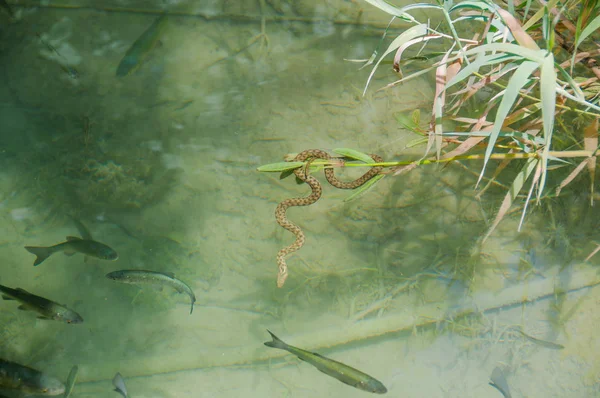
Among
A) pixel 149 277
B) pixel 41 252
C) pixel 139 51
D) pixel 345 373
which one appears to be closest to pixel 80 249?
pixel 41 252

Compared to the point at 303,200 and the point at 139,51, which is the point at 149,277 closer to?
the point at 303,200

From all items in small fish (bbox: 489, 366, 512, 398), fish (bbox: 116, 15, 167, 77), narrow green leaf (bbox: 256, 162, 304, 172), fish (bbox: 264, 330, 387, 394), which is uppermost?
fish (bbox: 116, 15, 167, 77)

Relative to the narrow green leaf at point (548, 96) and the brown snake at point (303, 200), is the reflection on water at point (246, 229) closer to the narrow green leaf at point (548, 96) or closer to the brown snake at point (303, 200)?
the brown snake at point (303, 200)

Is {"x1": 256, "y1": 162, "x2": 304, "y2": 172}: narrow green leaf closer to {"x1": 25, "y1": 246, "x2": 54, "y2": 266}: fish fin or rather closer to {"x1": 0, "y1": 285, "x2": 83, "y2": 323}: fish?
{"x1": 0, "y1": 285, "x2": 83, "y2": 323}: fish

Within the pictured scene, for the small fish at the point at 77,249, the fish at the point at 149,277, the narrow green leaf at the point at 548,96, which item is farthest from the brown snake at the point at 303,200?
the narrow green leaf at the point at 548,96

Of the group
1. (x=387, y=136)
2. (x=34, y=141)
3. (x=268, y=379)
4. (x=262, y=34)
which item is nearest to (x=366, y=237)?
(x=387, y=136)

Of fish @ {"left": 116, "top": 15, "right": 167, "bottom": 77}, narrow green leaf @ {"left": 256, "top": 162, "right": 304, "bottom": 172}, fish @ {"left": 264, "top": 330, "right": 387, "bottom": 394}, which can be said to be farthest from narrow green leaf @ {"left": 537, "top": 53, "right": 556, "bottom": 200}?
fish @ {"left": 116, "top": 15, "right": 167, "bottom": 77}

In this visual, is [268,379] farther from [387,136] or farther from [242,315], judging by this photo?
[387,136]
